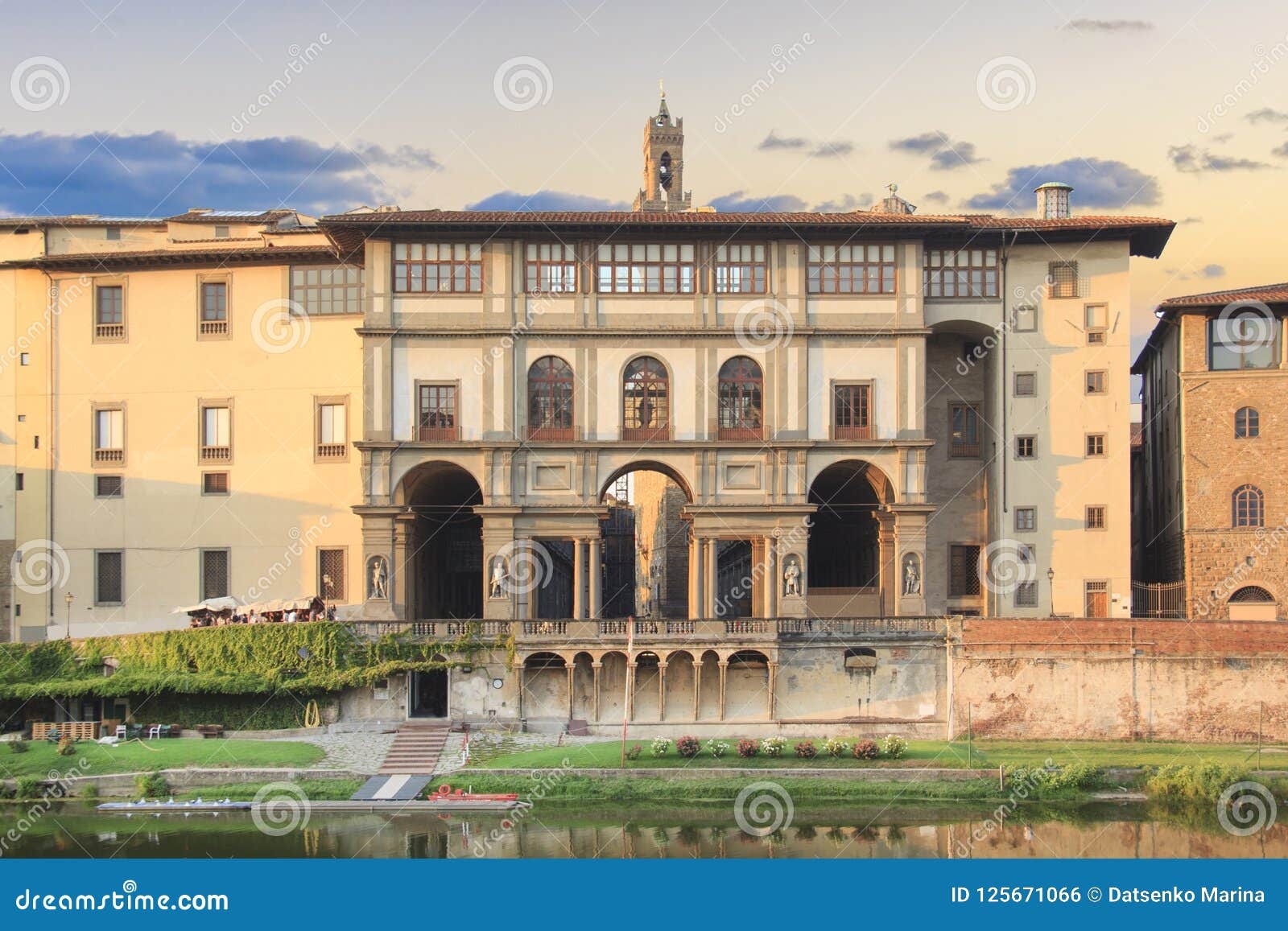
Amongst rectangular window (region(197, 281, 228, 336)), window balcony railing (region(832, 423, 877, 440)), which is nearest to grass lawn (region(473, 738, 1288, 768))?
window balcony railing (region(832, 423, 877, 440))

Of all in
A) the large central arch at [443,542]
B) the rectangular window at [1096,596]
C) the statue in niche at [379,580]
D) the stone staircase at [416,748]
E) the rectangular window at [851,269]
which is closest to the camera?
the stone staircase at [416,748]

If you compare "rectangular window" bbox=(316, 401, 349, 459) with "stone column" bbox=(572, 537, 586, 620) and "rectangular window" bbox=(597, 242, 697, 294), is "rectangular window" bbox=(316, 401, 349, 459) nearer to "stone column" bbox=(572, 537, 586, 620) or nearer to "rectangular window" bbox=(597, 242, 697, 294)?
"stone column" bbox=(572, 537, 586, 620)

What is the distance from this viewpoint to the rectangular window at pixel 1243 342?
2477 inches

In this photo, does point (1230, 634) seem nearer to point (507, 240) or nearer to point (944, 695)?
point (944, 695)

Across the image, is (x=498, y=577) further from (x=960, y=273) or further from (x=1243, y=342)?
(x=1243, y=342)

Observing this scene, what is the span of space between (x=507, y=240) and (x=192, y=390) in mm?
14627

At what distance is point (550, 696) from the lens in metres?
57.4

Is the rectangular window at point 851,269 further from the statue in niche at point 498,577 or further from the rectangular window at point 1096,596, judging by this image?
the statue in niche at point 498,577

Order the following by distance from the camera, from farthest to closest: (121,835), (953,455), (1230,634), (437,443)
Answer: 1. (953,455)
2. (437,443)
3. (1230,634)
4. (121,835)

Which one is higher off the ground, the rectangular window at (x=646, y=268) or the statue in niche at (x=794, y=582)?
the rectangular window at (x=646, y=268)

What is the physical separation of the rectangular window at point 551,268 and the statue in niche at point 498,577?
965 cm

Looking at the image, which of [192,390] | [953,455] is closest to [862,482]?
[953,455]

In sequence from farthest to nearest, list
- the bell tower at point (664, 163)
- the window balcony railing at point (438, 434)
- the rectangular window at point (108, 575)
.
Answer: the bell tower at point (664, 163), the rectangular window at point (108, 575), the window balcony railing at point (438, 434)

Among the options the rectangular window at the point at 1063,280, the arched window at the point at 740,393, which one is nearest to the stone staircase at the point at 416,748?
the arched window at the point at 740,393
